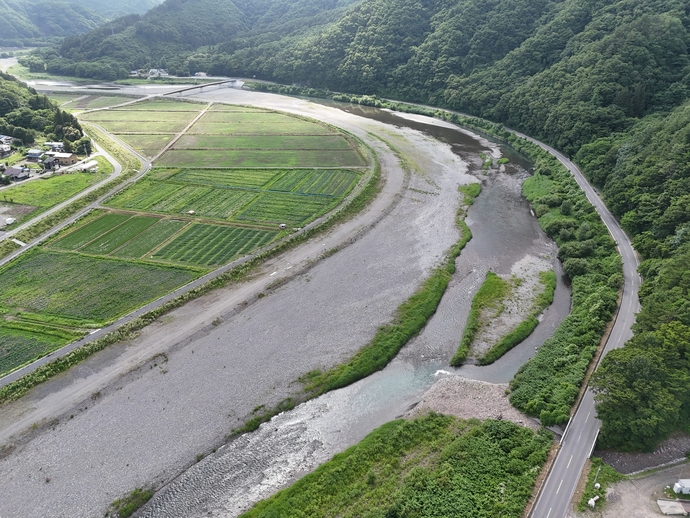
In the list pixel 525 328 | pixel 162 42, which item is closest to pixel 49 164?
pixel 525 328

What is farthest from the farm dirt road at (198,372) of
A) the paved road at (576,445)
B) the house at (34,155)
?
the house at (34,155)

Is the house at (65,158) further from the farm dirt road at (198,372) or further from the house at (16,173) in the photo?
the farm dirt road at (198,372)

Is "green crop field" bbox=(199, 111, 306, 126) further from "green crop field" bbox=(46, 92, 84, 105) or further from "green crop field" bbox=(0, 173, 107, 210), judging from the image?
"green crop field" bbox=(46, 92, 84, 105)

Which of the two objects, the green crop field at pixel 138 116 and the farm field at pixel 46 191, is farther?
the green crop field at pixel 138 116

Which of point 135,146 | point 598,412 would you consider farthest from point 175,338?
point 135,146

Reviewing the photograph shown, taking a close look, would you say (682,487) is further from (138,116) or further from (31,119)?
(138,116)

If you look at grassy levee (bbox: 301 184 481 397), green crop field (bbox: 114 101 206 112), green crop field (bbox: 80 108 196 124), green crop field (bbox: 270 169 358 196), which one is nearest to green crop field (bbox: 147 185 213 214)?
green crop field (bbox: 270 169 358 196)
